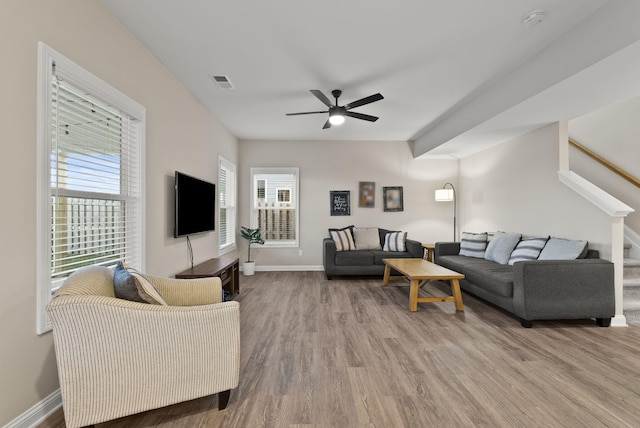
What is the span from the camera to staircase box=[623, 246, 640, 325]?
3.25 metres

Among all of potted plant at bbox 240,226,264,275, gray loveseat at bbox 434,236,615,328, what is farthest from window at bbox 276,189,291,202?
gray loveseat at bbox 434,236,615,328

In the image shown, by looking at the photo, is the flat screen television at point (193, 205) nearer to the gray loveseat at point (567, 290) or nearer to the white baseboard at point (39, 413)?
the white baseboard at point (39, 413)

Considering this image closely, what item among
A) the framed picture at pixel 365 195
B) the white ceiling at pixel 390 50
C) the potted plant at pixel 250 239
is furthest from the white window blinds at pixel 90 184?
the framed picture at pixel 365 195

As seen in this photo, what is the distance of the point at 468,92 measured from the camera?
3.69m

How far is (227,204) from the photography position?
5.47 meters

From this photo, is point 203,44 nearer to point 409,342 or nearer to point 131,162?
point 131,162

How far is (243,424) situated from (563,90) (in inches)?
144

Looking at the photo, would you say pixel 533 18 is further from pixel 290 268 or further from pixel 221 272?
pixel 290 268

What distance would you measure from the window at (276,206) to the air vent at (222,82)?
260cm

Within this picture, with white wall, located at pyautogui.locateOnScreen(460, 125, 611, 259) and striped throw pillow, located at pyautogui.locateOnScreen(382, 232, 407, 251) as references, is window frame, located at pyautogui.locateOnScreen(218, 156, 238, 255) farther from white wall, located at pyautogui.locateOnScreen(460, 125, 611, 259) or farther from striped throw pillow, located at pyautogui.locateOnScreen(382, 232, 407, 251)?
white wall, located at pyautogui.locateOnScreen(460, 125, 611, 259)

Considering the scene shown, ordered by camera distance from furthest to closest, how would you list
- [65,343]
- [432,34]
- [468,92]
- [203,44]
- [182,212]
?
[468,92], [182,212], [203,44], [432,34], [65,343]

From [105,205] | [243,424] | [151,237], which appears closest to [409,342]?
[243,424]

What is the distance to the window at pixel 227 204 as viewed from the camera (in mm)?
5090

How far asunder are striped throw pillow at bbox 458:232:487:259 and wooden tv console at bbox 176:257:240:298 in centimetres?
361
